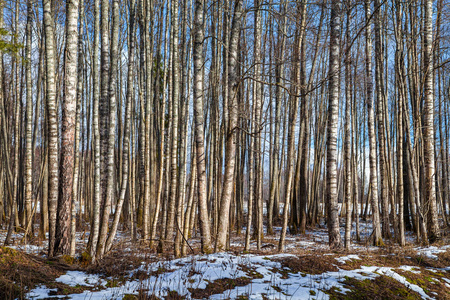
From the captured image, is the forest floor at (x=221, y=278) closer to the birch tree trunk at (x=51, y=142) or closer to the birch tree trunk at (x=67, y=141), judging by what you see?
the birch tree trunk at (x=67, y=141)

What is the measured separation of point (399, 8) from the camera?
9.28 metres

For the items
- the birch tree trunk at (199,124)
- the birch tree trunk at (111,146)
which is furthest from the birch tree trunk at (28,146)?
the birch tree trunk at (199,124)

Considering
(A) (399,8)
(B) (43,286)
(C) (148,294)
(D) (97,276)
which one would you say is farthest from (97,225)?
(A) (399,8)

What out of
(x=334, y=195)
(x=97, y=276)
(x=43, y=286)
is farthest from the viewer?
(x=334, y=195)

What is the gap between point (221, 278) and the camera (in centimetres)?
452

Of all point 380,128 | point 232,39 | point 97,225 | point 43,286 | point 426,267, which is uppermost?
point 232,39

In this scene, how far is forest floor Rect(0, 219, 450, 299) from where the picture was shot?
394 centimetres

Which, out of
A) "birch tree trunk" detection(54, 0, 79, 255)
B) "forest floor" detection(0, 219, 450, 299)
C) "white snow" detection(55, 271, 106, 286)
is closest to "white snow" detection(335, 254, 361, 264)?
"forest floor" detection(0, 219, 450, 299)

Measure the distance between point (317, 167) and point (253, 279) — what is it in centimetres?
1279

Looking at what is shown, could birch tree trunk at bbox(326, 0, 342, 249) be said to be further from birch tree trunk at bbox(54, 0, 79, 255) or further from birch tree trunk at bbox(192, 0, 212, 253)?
birch tree trunk at bbox(54, 0, 79, 255)

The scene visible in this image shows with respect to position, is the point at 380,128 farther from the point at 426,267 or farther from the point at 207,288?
the point at 207,288

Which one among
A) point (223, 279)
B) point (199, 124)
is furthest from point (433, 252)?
point (199, 124)

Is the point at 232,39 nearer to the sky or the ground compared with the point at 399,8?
nearer to the ground

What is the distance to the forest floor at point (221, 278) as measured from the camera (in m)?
3.94
